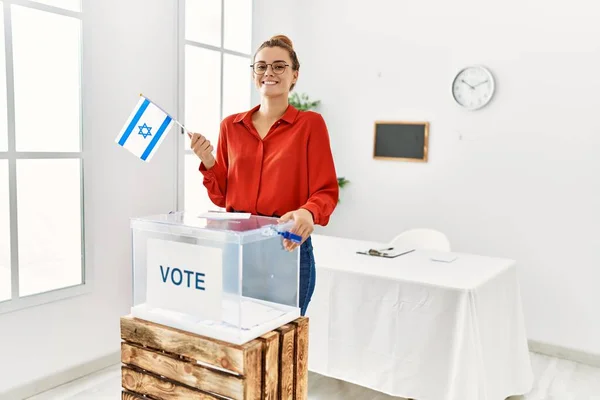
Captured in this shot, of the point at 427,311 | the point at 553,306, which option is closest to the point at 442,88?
the point at 553,306

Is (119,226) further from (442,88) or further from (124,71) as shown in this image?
(442,88)

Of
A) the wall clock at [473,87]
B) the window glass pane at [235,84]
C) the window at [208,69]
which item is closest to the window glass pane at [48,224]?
the window at [208,69]

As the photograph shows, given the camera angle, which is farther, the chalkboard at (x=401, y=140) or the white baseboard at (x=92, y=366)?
the chalkboard at (x=401, y=140)

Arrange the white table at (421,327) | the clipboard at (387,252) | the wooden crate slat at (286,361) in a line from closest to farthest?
the wooden crate slat at (286,361) → the white table at (421,327) → the clipboard at (387,252)

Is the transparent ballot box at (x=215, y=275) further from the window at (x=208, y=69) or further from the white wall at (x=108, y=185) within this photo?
the window at (x=208, y=69)

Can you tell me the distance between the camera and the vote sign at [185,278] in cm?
127

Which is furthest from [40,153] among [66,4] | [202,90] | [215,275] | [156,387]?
[215,275]

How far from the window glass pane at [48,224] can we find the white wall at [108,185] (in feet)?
0.28

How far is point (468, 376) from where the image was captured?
7.41ft

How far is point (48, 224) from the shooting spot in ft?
9.13

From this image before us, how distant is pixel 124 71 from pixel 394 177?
2011 mm

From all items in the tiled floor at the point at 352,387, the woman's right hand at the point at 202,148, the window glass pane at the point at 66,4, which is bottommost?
the tiled floor at the point at 352,387

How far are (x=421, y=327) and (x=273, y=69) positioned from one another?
1.37 metres

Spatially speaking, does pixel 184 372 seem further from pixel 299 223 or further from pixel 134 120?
pixel 134 120
